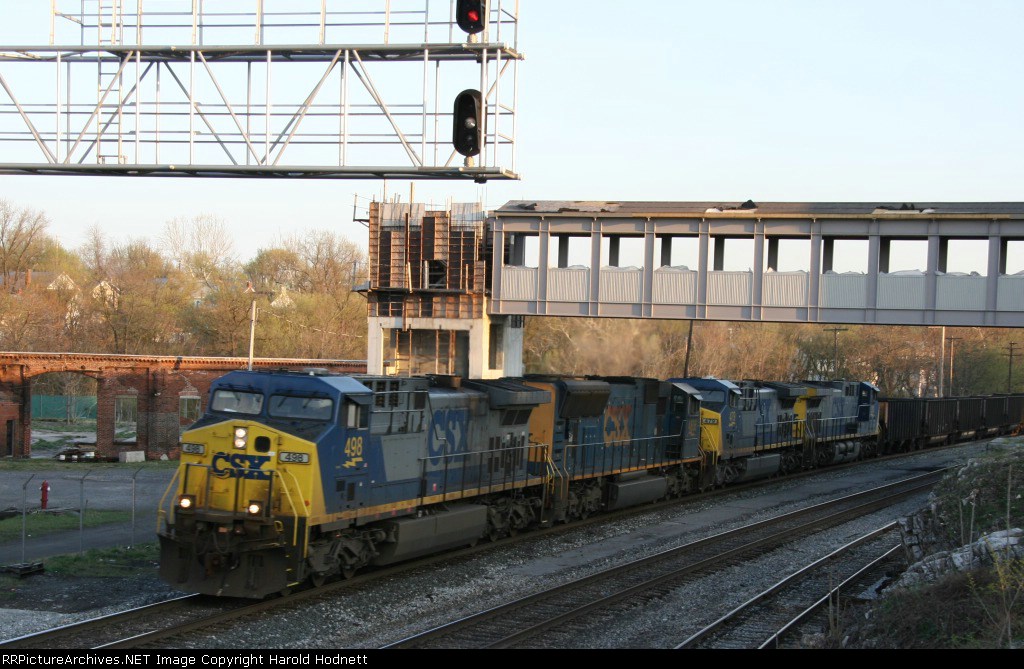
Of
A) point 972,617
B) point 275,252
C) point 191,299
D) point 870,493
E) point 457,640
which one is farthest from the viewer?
point 275,252

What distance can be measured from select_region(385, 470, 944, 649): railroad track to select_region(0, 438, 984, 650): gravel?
0.98 feet

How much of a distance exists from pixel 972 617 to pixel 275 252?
74.4m

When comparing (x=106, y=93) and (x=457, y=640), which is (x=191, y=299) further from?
(x=457, y=640)

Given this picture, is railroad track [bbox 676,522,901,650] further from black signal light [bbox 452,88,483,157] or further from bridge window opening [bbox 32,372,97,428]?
bridge window opening [bbox 32,372,97,428]

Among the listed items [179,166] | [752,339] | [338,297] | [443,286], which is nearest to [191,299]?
[338,297]

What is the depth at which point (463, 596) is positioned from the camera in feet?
46.1

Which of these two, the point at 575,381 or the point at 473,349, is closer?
the point at 575,381

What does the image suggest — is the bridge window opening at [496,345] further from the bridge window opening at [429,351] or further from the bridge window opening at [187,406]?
the bridge window opening at [187,406]

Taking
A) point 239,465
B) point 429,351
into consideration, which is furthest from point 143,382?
point 239,465

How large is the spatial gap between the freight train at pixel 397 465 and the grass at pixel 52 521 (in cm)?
298

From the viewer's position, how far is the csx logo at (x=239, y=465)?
1308cm

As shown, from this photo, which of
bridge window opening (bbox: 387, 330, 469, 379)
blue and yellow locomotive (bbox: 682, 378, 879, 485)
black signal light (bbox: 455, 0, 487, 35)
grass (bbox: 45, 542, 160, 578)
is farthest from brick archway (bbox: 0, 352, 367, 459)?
black signal light (bbox: 455, 0, 487, 35)

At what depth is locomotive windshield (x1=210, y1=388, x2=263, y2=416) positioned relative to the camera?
45.1 ft

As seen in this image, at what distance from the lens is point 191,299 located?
Result: 67875mm
